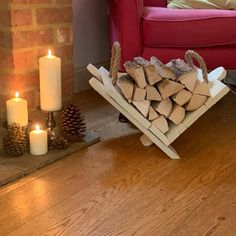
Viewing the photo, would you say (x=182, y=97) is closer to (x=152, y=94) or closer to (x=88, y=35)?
(x=152, y=94)

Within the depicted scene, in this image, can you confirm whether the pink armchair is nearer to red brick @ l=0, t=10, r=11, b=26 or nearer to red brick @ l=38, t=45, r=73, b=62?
red brick @ l=38, t=45, r=73, b=62

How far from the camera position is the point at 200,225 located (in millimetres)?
1085

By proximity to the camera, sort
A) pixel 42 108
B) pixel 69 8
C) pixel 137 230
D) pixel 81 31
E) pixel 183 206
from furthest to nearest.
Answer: pixel 81 31 < pixel 69 8 < pixel 42 108 < pixel 183 206 < pixel 137 230

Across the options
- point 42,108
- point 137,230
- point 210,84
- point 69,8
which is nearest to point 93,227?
point 137,230

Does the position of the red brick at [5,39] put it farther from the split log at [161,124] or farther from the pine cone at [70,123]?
the split log at [161,124]

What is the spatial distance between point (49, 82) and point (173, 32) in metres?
0.56

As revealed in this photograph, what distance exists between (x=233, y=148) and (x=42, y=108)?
2.33ft

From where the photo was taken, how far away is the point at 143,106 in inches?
58.2

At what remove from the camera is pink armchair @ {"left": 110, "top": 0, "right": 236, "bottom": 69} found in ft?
5.79

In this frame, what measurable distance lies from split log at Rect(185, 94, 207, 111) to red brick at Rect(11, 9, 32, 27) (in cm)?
65

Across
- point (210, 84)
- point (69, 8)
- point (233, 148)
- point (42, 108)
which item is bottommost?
point (233, 148)

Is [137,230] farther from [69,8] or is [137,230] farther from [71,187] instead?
[69,8]

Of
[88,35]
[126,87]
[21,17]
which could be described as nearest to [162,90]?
[126,87]

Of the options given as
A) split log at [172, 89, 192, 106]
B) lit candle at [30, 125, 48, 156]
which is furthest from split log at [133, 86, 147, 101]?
lit candle at [30, 125, 48, 156]
